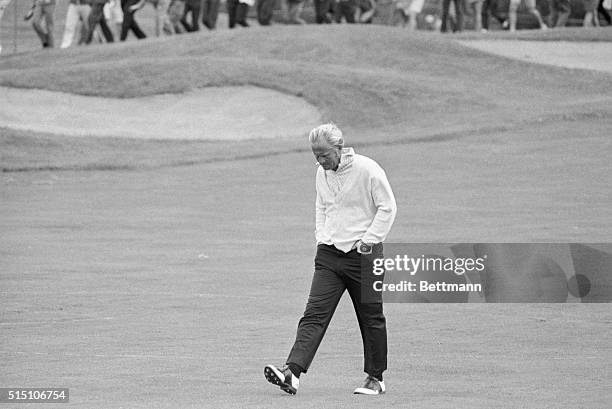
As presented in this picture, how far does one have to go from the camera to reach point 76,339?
11.5 meters

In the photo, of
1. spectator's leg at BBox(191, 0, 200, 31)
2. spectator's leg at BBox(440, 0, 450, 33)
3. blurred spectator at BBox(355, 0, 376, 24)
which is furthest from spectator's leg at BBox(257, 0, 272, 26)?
spectator's leg at BBox(440, 0, 450, 33)

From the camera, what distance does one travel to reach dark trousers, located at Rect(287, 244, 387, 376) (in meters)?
9.61

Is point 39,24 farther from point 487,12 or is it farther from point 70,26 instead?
point 487,12

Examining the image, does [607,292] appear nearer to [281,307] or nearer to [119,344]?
[281,307]

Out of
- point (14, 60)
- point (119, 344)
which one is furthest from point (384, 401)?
point (14, 60)

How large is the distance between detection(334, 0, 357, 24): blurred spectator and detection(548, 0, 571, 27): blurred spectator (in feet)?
18.2

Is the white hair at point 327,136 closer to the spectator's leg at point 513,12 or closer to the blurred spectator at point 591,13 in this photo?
the spectator's leg at point 513,12

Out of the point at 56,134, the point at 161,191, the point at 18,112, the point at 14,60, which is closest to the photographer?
the point at 161,191

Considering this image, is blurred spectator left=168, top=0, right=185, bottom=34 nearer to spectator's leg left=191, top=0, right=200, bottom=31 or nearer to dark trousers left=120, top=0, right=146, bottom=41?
spectator's leg left=191, top=0, right=200, bottom=31

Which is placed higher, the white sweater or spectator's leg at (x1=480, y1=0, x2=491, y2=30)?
the white sweater

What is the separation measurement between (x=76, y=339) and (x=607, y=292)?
4.36 metres

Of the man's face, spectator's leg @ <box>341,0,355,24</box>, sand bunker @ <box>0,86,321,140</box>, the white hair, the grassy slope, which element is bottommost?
spectator's leg @ <box>341,0,355,24</box>

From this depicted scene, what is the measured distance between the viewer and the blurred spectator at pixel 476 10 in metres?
41.1

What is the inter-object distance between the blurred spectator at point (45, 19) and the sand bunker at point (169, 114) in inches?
217
